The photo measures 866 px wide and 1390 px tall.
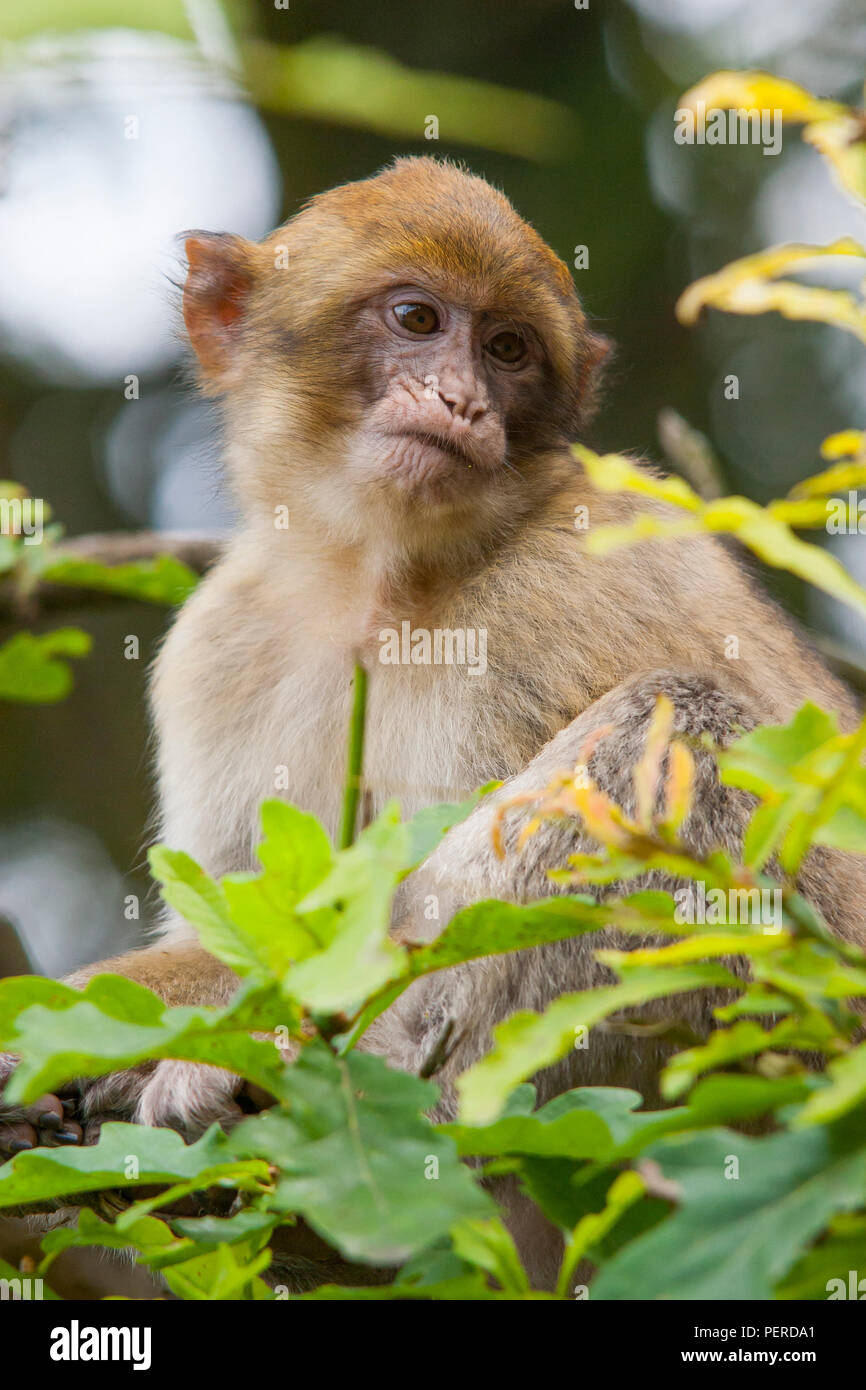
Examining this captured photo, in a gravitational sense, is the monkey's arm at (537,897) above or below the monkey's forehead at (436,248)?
below

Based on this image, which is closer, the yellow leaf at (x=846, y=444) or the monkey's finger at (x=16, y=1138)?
the yellow leaf at (x=846, y=444)

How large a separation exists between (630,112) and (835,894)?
7224 mm

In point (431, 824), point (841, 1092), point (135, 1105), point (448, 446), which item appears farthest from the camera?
point (448, 446)

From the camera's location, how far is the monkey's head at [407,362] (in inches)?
180

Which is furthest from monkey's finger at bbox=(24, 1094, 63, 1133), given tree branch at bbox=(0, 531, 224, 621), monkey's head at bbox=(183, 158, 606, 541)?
monkey's head at bbox=(183, 158, 606, 541)

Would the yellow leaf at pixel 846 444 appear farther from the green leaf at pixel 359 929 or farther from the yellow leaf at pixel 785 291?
the green leaf at pixel 359 929

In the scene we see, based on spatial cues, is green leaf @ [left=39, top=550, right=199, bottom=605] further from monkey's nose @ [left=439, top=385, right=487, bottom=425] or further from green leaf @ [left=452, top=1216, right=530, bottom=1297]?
monkey's nose @ [left=439, top=385, right=487, bottom=425]

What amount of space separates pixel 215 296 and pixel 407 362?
1.04 m

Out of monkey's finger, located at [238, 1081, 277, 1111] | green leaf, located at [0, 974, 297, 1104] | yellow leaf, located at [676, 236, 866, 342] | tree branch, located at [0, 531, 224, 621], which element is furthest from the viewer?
tree branch, located at [0, 531, 224, 621]

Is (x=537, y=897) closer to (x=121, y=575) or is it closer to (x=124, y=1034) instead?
(x=121, y=575)

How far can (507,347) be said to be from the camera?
195 inches

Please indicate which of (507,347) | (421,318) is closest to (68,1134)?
(421,318)

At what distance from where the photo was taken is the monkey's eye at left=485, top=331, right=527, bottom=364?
492 cm

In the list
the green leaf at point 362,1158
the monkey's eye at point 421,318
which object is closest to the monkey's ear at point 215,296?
the monkey's eye at point 421,318
